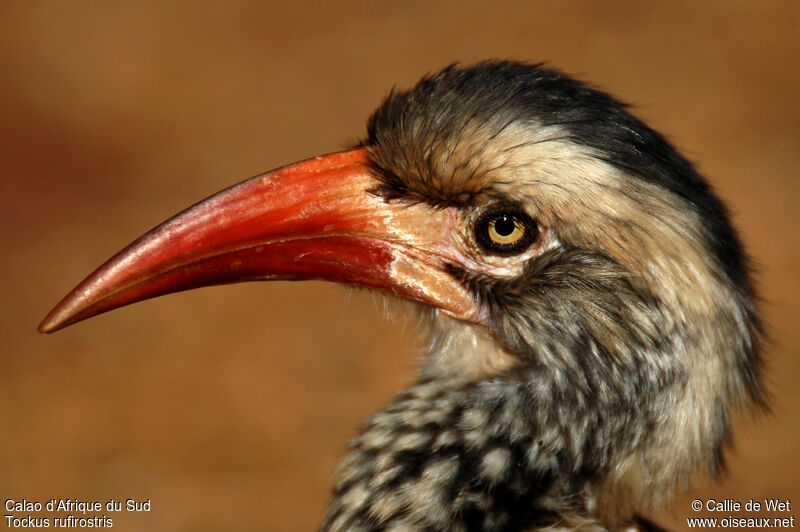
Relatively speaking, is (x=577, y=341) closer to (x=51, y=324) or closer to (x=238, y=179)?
(x=51, y=324)

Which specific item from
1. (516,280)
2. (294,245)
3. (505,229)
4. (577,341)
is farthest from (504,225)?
(294,245)

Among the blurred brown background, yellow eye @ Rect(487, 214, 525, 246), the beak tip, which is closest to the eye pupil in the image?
yellow eye @ Rect(487, 214, 525, 246)

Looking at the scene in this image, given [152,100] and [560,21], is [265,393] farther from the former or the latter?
[560,21]

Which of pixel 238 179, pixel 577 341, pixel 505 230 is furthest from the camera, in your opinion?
pixel 238 179

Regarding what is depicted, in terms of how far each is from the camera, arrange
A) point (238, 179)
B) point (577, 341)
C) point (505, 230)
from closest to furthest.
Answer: point (577, 341) → point (505, 230) → point (238, 179)

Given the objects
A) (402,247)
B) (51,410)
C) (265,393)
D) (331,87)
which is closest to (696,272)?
(402,247)

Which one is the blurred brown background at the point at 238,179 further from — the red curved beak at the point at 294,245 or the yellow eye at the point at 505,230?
the yellow eye at the point at 505,230

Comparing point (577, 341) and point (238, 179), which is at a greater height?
point (238, 179)

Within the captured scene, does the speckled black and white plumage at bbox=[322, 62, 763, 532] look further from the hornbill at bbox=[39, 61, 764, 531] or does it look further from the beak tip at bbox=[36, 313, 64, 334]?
the beak tip at bbox=[36, 313, 64, 334]
